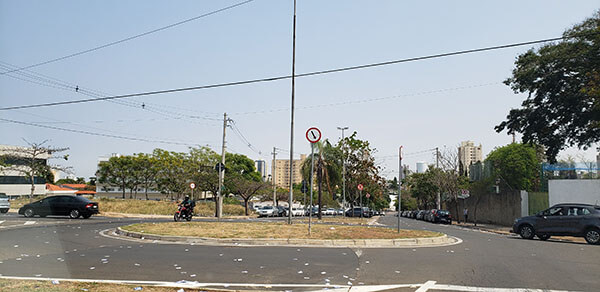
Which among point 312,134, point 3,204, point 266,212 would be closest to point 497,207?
point 266,212

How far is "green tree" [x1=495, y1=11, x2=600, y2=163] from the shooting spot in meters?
26.8

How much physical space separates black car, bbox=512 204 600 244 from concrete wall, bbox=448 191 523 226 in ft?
44.1

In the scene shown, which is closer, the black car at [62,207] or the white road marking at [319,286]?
the white road marking at [319,286]

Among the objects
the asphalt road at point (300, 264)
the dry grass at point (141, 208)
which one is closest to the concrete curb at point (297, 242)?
the asphalt road at point (300, 264)

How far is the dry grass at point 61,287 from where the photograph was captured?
647 cm

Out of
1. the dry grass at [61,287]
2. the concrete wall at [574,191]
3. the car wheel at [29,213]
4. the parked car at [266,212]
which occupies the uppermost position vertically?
the concrete wall at [574,191]

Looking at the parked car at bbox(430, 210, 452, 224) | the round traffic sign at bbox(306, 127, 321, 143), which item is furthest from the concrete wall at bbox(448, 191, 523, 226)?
the round traffic sign at bbox(306, 127, 321, 143)

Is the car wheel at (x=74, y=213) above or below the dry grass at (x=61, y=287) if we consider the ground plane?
below

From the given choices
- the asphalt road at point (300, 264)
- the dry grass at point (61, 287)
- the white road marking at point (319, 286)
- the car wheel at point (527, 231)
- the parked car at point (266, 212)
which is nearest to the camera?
the dry grass at point (61, 287)

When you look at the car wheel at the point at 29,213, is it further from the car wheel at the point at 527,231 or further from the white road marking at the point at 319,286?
the car wheel at the point at 527,231

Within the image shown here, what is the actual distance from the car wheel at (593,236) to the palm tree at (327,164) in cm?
2429

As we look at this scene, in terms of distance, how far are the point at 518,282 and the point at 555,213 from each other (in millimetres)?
12504

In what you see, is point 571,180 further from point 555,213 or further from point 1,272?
point 1,272

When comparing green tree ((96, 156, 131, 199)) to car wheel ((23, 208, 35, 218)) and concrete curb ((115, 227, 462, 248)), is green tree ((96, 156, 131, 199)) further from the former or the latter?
concrete curb ((115, 227, 462, 248))
